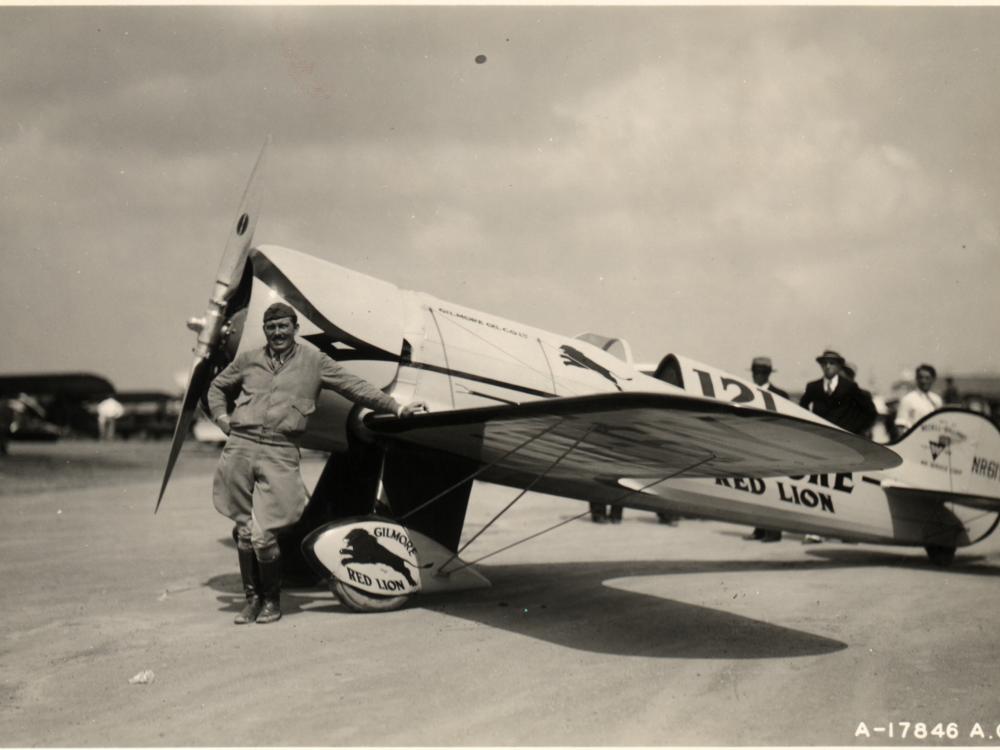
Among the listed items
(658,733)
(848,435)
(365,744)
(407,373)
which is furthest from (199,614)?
(848,435)

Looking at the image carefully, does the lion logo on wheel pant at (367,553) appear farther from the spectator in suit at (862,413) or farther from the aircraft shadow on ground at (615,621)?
the spectator in suit at (862,413)

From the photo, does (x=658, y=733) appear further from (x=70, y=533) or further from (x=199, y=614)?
(x=70, y=533)

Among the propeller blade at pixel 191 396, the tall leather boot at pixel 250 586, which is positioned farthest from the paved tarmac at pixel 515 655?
the propeller blade at pixel 191 396

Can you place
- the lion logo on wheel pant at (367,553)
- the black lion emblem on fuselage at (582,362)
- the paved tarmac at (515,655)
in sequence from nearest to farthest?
the paved tarmac at (515,655) < the lion logo on wheel pant at (367,553) < the black lion emblem on fuselage at (582,362)

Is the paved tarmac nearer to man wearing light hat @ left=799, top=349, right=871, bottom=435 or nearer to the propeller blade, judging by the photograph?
the propeller blade

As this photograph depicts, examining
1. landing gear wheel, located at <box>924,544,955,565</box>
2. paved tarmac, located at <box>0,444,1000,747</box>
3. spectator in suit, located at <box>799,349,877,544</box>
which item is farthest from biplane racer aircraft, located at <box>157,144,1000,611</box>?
spectator in suit, located at <box>799,349,877,544</box>

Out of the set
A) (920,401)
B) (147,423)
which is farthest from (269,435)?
(147,423)
